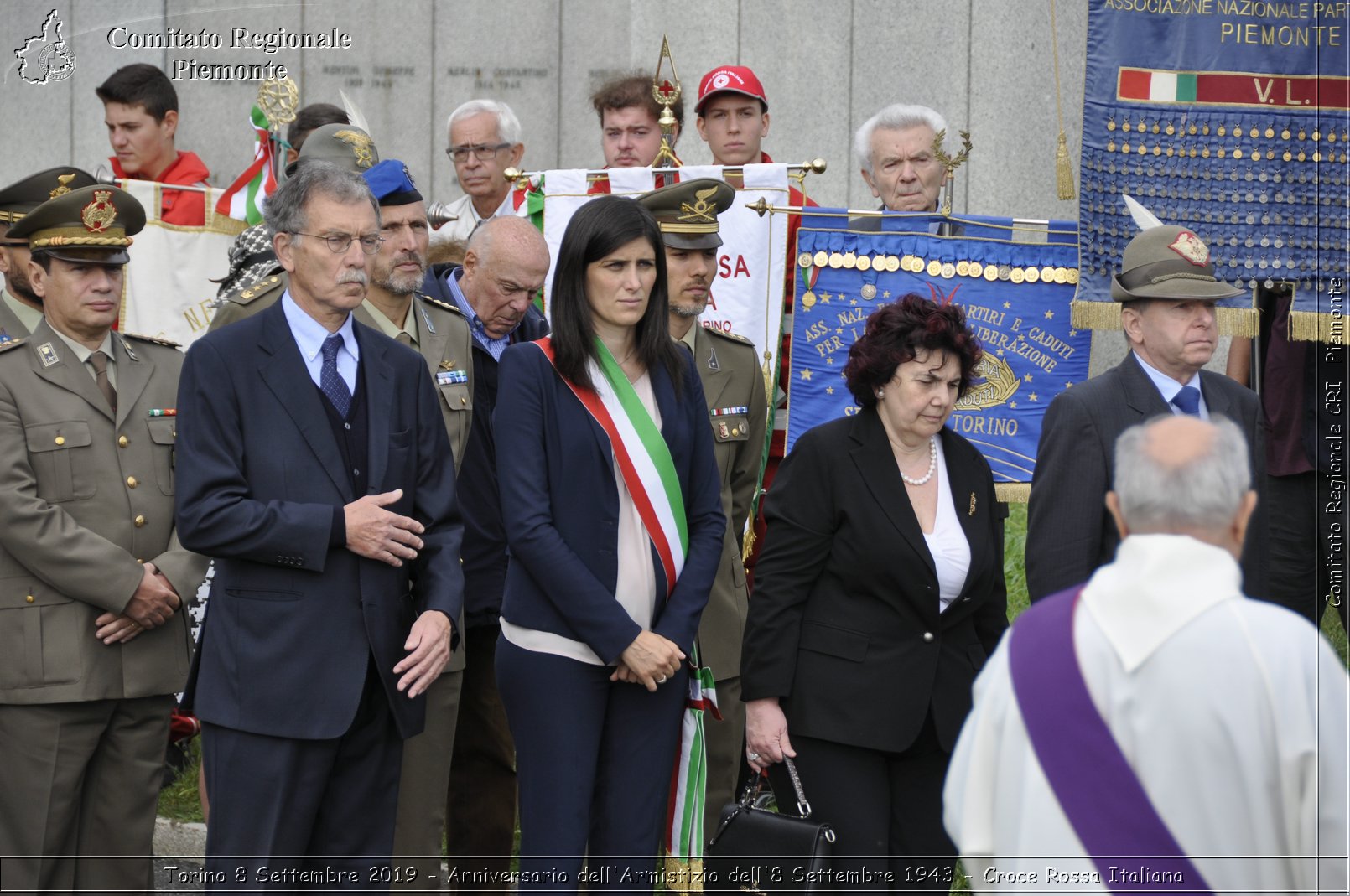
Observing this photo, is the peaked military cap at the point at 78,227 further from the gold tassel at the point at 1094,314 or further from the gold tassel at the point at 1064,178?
the gold tassel at the point at 1064,178

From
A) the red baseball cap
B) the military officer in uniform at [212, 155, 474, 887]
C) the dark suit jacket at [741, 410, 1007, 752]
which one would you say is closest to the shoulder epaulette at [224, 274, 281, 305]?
the military officer in uniform at [212, 155, 474, 887]

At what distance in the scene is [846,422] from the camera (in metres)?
4.76

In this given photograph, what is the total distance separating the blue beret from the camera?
17.6 feet

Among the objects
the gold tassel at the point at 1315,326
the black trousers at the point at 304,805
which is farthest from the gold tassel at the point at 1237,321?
the black trousers at the point at 304,805

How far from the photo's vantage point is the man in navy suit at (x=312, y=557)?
4.11 m

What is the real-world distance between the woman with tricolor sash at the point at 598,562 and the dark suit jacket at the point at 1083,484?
3.26 ft

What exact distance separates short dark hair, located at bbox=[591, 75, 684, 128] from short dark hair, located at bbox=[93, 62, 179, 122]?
8.95 ft

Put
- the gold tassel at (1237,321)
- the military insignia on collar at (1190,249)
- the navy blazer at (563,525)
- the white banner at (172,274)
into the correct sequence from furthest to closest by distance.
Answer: the white banner at (172,274), the gold tassel at (1237,321), the military insignia on collar at (1190,249), the navy blazer at (563,525)

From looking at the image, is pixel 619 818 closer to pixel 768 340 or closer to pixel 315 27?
pixel 768 340

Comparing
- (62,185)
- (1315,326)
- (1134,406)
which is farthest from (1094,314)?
(62,185)

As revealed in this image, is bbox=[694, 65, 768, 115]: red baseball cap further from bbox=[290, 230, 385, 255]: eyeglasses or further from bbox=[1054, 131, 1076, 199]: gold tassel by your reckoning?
bbox=[290, 230, 385, 255]: eyeglasses

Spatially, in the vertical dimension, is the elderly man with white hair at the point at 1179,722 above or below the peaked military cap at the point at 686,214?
below

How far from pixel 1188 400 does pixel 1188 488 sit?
214 cm

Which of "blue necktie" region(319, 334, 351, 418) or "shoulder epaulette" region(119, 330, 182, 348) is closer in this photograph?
"blue necktie" region(319, 334, 351, 418)
